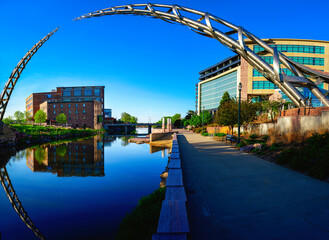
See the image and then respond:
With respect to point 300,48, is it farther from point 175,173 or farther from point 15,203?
point 15,203

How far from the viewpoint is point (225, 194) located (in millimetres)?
5680

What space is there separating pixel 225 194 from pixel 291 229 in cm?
209

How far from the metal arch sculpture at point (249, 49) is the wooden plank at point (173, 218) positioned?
44.6ft

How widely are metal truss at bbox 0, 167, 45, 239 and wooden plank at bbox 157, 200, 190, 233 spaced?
13.5 feet

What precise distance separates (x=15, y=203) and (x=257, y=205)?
8.81 meters

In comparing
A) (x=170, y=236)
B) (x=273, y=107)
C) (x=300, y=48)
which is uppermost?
(x=300, y=48)

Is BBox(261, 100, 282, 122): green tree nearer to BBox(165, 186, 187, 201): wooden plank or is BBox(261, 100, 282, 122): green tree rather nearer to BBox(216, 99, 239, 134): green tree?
BBox(216, 99, 239, 134): green tree

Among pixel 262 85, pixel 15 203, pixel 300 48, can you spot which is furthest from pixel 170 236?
pixel 300 48

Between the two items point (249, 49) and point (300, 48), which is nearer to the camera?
point (249, 49)

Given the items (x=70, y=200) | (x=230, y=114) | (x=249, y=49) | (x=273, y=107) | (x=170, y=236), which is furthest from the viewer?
(x=273, y=107)

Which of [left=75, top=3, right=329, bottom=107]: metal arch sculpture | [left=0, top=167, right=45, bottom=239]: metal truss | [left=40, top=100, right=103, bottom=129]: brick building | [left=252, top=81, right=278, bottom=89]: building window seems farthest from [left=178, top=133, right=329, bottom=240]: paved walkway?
[left=40, top=100, right=103, bottom=129]: brick building

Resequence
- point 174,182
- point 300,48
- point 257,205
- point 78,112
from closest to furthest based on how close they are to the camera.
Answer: point 257,205, point 174,182, point 300,48, point 78,112

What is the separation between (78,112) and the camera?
87062 millimetres

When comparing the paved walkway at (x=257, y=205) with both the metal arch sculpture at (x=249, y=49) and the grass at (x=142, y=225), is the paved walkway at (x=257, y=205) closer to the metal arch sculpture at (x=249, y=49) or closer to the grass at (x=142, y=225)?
the grass at (x=142, y=225)
